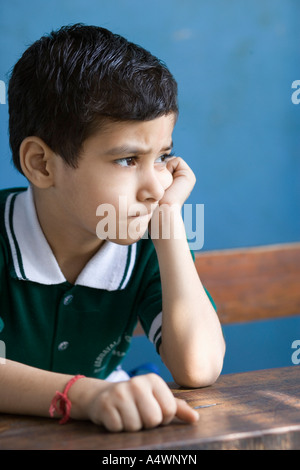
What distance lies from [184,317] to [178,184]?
314mm

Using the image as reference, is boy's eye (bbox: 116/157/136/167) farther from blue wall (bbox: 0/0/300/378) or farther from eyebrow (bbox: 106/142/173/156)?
blue wall (bbox: 0/0/300/378)

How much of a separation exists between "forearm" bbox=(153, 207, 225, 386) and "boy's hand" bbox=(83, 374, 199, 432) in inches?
10.2

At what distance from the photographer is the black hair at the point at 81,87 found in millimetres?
1076

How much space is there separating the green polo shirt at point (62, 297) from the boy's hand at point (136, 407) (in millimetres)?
408

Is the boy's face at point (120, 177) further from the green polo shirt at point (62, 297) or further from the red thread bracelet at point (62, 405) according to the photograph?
the red thread bracelet at point (62, 405)

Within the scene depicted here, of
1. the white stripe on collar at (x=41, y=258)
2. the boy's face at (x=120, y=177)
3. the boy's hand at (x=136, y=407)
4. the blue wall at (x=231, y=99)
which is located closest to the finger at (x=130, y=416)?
the boy's hand at (x=136, y=407)

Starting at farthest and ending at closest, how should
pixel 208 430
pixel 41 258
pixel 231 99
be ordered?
pixel 231 99, pixel 41 258, pixel 208 430

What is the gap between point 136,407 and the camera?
0.78m

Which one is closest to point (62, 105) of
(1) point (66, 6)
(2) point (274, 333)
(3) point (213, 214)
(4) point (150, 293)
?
(4) point (150, 293)

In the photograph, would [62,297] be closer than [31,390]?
No

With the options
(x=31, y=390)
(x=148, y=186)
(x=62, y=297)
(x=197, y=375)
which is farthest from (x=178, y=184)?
(x=31, y=390)

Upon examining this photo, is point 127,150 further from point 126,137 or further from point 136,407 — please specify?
point 136,407

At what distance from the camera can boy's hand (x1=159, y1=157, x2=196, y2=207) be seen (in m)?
1.28

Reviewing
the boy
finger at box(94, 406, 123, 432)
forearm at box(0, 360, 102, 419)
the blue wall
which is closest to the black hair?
the boy
